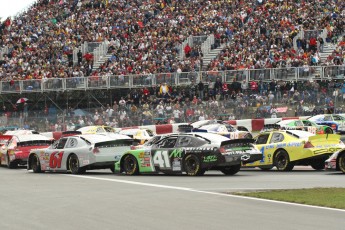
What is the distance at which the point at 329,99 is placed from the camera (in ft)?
131

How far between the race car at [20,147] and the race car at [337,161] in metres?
11.0

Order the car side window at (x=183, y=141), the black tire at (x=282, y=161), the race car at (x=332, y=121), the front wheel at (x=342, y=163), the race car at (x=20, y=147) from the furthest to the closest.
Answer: the race car at (x=332, y=121)
the race car at (x=20, y=147)
the black tire at (x=282, y=161)
the car side window at (x=183, y=141)
the front wheel at (x=342, y=163)

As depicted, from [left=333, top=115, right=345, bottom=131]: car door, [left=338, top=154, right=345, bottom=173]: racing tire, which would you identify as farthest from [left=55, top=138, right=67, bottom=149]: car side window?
[left=333, top=115, right=345, bottom=131]: car door

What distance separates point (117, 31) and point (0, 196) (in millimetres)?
40096

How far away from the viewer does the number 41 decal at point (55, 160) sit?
24016mm

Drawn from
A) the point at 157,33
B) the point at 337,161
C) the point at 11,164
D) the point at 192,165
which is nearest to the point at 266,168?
the point at 192,165

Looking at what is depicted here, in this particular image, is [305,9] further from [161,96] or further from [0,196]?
[0,196]

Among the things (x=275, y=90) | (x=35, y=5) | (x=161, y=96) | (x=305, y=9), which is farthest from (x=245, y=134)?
(x=35, y=5)

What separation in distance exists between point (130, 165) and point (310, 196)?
8428mm

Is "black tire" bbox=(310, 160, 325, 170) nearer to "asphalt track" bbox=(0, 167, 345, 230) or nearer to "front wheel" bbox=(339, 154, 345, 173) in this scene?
"asphalt track" bbox=(0, 167, 345, 230)

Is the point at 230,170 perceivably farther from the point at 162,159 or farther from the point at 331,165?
the point at 331,165

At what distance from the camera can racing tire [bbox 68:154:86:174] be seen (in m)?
23.3

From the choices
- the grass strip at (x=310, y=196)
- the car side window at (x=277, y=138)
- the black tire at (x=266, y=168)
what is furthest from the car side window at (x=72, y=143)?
the grass strip at (x=310, y=196)

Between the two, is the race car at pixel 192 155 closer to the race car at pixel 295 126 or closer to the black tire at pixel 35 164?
the black tire at pixel 35 164
